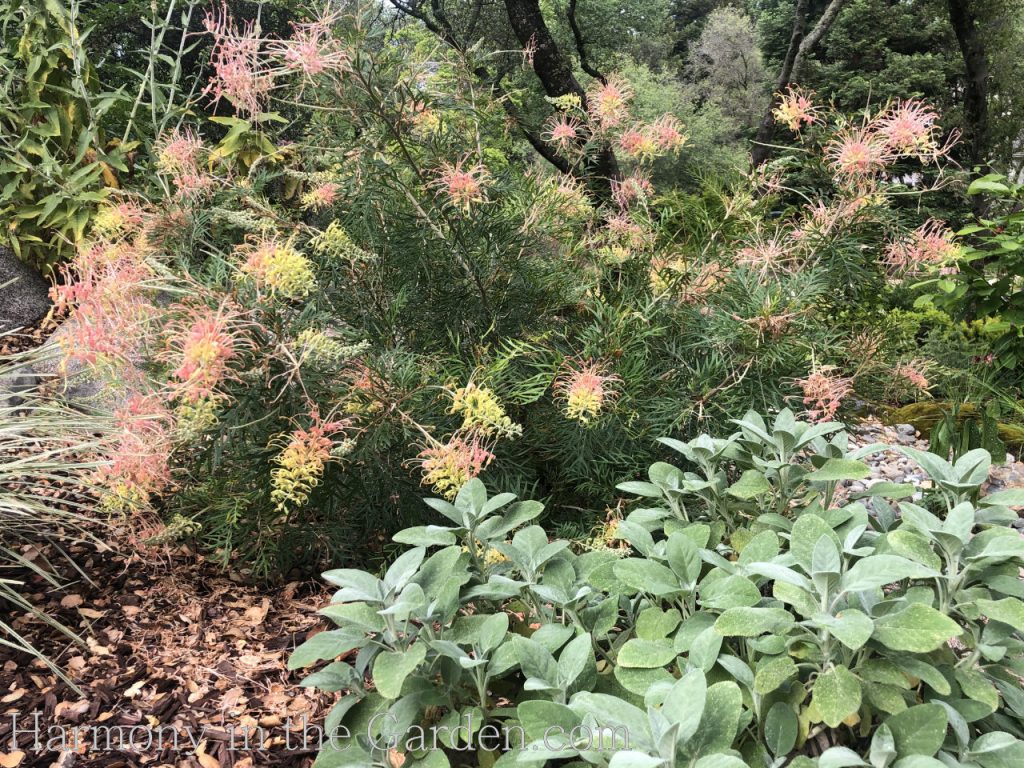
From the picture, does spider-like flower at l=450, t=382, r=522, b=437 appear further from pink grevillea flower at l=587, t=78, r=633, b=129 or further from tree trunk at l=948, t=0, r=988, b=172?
tree trunk at l=948, t=0, r=988, b=172

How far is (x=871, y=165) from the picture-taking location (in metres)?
1.67

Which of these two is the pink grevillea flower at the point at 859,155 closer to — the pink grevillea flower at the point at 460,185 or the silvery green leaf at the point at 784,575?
the pink grevillea flower at the point at 460,185

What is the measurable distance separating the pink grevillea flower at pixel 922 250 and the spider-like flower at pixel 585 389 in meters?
0.84

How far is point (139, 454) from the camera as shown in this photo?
139 centimetres

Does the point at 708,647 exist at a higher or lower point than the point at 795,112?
lower

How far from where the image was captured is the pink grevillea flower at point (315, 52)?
1.38 metres

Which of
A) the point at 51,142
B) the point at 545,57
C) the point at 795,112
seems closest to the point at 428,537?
the point at 795,112

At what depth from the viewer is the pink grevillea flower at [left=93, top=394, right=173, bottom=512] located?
4.63 ft

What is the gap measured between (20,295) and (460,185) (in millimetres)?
2773

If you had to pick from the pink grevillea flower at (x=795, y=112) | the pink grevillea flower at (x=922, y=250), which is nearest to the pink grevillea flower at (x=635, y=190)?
the pink grevillea flower at (x=795, y=112)

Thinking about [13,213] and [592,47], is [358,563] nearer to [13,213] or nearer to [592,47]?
[13,213]

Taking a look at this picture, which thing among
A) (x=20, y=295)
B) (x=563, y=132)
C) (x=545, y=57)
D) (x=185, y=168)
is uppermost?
(x=545, y=57)

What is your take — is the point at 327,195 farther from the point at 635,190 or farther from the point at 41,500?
the point at 41,500

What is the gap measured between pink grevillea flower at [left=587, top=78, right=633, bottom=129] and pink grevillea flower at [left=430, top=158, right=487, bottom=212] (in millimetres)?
478
